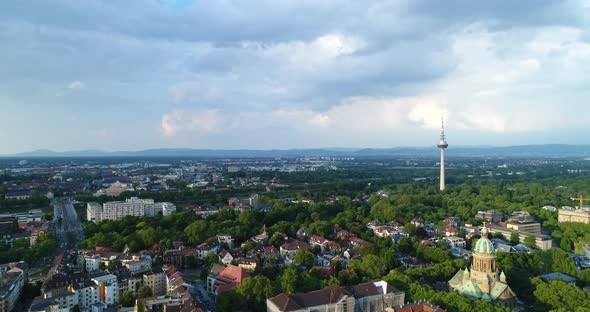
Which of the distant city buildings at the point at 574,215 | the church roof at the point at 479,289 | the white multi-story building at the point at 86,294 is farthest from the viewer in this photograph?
the distant city buildings at the point at 574,215

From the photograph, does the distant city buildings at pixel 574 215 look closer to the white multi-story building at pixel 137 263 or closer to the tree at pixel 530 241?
the tree at pixel 530 241

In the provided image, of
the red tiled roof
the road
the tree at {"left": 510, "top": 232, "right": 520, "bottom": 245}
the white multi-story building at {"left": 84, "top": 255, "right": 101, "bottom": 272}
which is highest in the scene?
the red tiled roof

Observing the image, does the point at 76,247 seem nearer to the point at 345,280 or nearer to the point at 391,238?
the point at 345,280

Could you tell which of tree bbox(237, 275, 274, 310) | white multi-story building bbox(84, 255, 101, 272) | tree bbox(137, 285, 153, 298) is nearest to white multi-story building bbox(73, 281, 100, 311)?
tree bbox(137, 285, 153, 298)

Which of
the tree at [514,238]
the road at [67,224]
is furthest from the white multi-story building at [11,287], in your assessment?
the tree at [514,238]

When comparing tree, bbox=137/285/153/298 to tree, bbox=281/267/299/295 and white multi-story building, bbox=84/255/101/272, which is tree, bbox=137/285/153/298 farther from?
white multi-story building, bbox=84/255/101/272

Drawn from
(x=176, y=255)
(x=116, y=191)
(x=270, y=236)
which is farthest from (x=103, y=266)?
(x=116, y=191)
